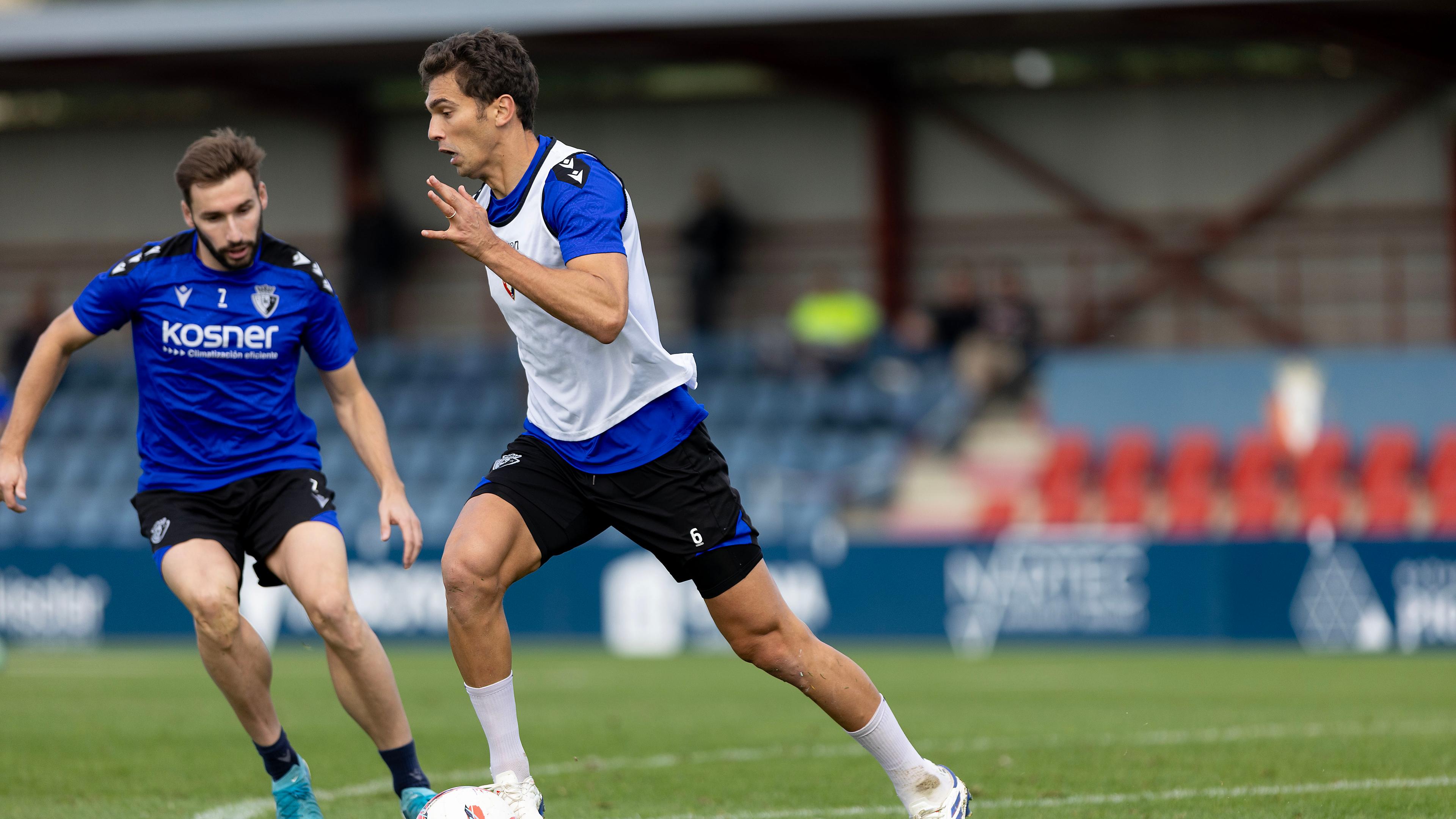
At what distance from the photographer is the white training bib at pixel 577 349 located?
486cm

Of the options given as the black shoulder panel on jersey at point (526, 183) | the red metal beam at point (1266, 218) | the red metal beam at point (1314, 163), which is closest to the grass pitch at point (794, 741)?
the black shoulder panel on jersey at point (526, 183)

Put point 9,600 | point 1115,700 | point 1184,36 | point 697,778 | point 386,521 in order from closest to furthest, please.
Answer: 1. point 386,521
2. point 697,778
3. point 1115,700
4. point 9,600
5. point 1184,36

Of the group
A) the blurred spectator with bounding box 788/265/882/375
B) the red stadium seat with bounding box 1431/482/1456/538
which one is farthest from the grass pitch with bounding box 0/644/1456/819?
the blurred spectator with bounding box 788/265/882/375

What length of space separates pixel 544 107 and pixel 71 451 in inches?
299

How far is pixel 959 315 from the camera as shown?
18.8 m

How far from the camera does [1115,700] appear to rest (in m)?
9.57

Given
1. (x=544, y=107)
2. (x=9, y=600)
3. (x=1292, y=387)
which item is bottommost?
(x=9, y=600)

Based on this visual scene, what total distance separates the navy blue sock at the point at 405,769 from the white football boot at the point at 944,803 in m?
1.63

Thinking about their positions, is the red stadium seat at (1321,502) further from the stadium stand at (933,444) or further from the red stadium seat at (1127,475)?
the red stadium seat at (1127,475)

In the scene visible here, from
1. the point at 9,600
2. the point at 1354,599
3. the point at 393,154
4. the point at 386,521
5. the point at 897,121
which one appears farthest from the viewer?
the point at 393,154

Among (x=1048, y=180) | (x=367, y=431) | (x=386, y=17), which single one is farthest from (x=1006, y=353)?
(x=367, y=431)

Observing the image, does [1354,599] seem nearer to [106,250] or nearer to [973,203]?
[973,203]

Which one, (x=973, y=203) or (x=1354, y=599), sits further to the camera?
(x=973, y=203)

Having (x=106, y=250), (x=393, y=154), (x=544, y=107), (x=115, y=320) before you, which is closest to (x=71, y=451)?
(x=106, y=250)
